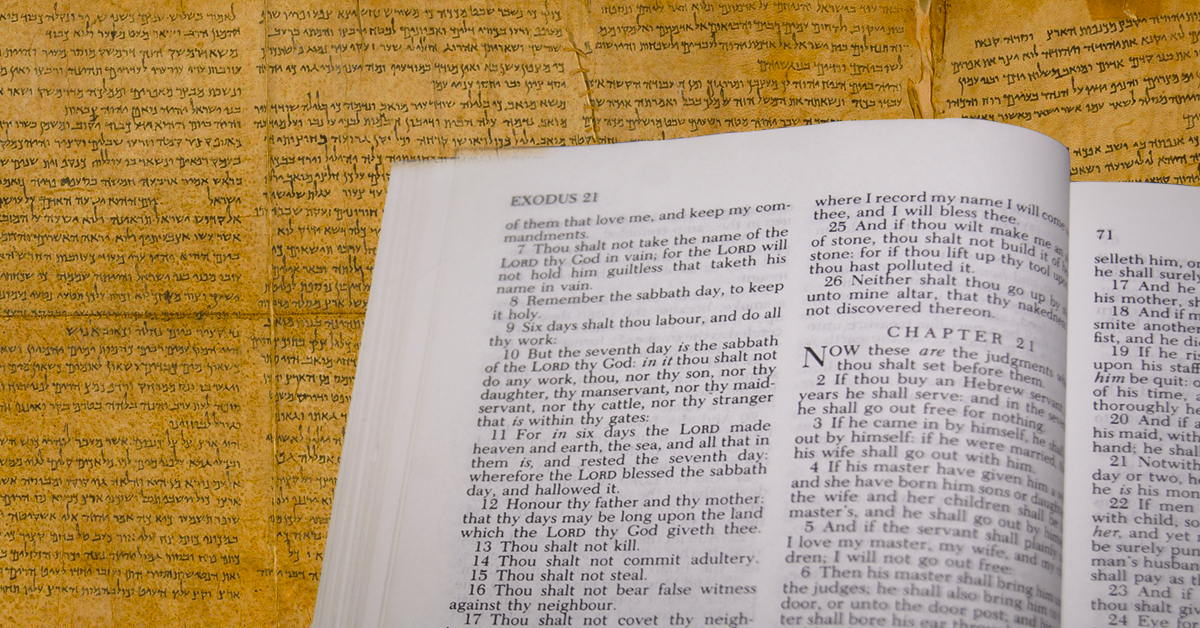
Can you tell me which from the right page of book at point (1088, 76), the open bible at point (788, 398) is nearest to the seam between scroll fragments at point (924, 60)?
the right page of book at point (1088, 76)

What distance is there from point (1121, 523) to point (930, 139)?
1.01 ft

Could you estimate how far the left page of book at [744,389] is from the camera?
2.13ft

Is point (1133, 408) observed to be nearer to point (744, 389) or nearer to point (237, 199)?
point (744, 389)

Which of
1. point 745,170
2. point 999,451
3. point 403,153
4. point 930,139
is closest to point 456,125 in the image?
point 403,153

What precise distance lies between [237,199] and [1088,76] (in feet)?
2.52

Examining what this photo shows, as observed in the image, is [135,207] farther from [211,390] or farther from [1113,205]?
[1113,205]

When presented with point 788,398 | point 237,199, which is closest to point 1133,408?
point 788,398

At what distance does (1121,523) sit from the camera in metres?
0.69

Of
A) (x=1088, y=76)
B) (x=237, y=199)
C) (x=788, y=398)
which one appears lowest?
(x=788, y=398)

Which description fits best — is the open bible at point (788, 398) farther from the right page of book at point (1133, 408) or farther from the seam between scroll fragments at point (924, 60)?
the seam between scroll fragments at point (924, 60)

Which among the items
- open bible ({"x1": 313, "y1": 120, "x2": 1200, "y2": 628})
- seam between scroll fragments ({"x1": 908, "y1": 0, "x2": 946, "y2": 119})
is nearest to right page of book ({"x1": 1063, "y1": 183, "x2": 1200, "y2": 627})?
open bible ({"x1": 313, "y1": 120, "x2": 1200, "y2": 628})

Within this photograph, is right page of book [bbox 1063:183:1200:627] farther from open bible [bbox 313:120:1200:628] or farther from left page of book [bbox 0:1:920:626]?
left page of book [bbox 0:1:920:626]

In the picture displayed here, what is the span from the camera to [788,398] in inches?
27.4

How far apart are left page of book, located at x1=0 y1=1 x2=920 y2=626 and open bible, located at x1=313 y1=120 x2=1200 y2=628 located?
0.32ft
